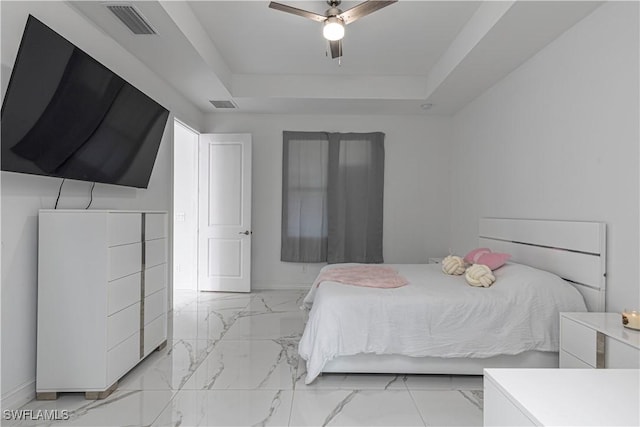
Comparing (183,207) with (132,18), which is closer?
(132,18)

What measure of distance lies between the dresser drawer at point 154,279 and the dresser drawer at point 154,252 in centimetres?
4

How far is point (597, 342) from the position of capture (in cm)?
194

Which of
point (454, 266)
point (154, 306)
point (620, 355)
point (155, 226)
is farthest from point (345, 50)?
point (620, 355)

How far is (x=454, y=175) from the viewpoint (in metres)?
5.25

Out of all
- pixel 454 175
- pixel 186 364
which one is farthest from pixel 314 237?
pixel 186 364

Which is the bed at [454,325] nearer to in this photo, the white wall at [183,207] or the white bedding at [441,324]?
the white bedding at [441,324]

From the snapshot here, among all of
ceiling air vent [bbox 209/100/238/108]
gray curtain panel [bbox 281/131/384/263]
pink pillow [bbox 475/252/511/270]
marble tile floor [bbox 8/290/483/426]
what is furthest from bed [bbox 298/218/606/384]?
ceiling air vent [bbox 209/100/238/108]

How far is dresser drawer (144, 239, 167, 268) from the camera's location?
2.82 metres

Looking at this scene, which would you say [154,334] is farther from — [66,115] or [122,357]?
[66,115]

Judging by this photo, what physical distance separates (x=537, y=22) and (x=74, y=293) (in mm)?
3578

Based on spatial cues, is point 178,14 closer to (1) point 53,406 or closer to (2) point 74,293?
(2) point 74,293

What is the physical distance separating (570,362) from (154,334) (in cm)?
287

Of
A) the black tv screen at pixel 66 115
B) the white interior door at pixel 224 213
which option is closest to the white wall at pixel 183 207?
the white interior door at pixel 224 213

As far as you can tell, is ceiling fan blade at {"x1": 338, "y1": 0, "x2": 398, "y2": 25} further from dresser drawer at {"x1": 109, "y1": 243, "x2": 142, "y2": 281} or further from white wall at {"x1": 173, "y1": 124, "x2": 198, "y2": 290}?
white wall at {"x1": 173, "y1": 124, "x2": 198, "y2": 290}
